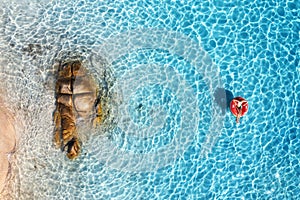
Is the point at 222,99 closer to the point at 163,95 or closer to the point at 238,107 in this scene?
the point at 238,107

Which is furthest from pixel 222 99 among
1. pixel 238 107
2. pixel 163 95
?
pixel 163 95

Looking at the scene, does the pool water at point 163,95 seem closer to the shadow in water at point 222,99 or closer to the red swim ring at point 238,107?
the shadow in water at point 222,99

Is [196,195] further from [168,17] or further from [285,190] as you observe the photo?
[168,17]

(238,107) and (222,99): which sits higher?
(222,99)

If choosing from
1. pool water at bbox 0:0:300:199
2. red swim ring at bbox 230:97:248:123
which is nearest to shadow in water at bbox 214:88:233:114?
pool water at bbox 0:0:300:199

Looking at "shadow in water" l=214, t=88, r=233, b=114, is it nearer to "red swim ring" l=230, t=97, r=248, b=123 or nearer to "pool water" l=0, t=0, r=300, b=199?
"pool water" l=0, t=0, r=300, b=199

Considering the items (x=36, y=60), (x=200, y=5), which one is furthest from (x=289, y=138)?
(x=36, y=60)
